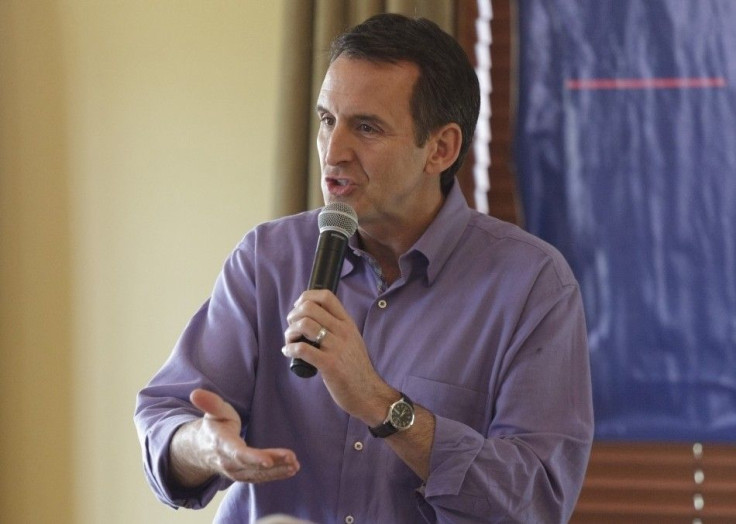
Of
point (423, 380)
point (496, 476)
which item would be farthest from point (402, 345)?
point (496, 476)

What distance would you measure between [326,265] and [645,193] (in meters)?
1.36

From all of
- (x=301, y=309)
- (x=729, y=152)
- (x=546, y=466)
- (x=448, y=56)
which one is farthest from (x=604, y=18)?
(x=301, y=309)

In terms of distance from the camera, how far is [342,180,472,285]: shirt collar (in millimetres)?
1989

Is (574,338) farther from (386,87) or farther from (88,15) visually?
(88,15)

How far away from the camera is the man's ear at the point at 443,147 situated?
6.73 ft

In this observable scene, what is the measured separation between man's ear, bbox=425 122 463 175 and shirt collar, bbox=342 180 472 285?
0.22 feet

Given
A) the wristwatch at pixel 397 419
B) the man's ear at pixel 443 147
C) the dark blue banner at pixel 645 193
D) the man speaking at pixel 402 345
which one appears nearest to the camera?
the wristwatch at pixel 397 419

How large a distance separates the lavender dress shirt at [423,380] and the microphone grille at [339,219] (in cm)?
25

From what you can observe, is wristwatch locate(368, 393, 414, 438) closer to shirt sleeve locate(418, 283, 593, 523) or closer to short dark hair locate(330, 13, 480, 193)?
shirt sleeve locate(418, 283, 593, 523)

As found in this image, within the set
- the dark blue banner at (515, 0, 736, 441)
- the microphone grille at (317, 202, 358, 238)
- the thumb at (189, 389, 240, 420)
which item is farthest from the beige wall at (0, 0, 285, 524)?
the thumb at (189, 389, 240, 420)

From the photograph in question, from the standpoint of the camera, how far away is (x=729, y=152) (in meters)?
2.71

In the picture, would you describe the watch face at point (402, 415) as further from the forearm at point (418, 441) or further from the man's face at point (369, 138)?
the man's face at point (369, 138)

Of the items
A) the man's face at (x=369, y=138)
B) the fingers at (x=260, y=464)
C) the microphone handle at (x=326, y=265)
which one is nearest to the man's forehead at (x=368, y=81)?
the man's face at (x=369, y=138)

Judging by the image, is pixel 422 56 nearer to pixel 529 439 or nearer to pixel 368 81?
pixel 368 81
